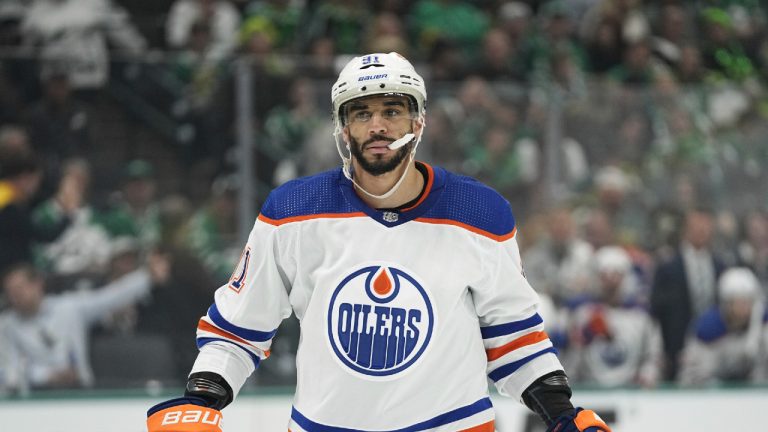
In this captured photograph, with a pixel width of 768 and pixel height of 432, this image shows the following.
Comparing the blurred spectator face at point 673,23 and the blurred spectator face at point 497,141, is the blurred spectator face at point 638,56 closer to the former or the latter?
the blurred spectator face at point 673,23

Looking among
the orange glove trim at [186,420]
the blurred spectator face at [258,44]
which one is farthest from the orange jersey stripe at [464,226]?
the blurred spectator face at [258,44]

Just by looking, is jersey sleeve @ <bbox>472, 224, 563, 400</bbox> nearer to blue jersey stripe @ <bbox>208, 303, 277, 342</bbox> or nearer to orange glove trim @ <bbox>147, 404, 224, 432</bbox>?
blue jersey stripe @ <bbox>208, 303, 277, 342</bbox>

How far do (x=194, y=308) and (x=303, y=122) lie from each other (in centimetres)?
106

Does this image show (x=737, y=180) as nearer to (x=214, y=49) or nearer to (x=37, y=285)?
(x=214, y=49)

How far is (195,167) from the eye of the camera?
219 inches

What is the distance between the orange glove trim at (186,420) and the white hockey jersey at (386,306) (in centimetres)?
14

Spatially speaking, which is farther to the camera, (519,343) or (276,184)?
(276,184)

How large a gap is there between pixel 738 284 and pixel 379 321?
3.89 meters

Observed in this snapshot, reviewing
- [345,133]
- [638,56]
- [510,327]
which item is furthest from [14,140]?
[638,56]

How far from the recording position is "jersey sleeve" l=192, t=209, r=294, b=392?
2.71 m

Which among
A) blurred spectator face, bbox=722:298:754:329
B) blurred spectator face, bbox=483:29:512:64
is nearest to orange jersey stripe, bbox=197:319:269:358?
blurred spectator face, bbox=722:298:754:329

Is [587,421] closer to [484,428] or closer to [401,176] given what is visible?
[484,428]

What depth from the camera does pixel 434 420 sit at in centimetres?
266

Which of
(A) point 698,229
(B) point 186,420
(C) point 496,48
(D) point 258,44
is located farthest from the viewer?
(C) point 496,48
